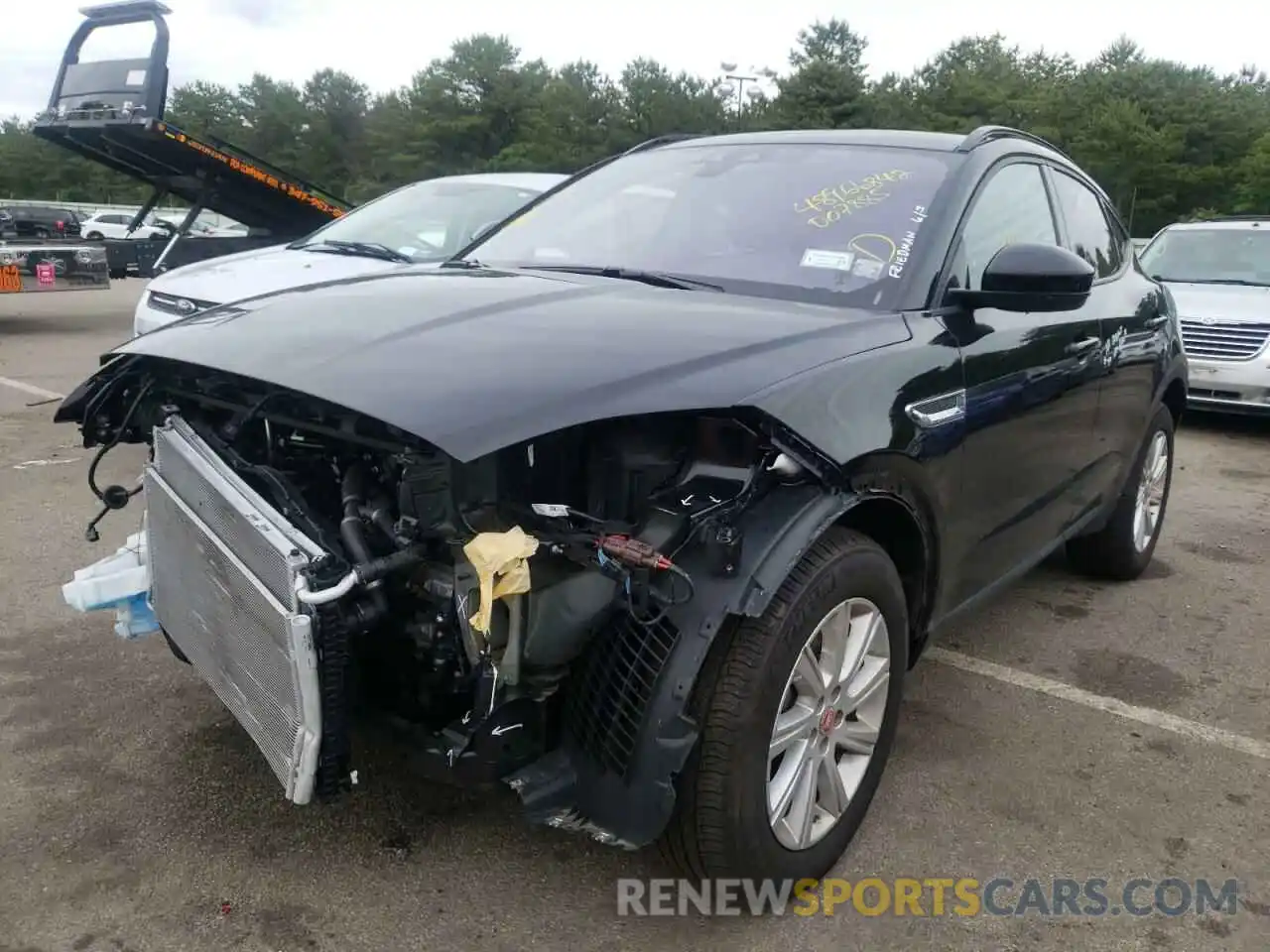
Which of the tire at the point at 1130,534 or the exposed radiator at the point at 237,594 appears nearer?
the exposed radiator at the point at 237,594

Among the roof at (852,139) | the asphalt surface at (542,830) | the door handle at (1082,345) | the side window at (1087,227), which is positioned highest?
the roof at (852,139)

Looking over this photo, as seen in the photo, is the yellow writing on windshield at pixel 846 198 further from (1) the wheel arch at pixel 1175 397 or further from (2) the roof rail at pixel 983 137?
(1) the wheel arch at pixel 1175 397

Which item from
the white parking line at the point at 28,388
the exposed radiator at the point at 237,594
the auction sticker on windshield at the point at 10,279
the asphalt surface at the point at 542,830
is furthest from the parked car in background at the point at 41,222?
the exposed radiator at the point at 237,594

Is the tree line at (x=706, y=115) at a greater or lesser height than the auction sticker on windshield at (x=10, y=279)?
greater

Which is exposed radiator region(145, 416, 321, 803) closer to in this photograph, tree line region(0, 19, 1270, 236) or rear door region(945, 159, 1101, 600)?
rear door region(945, 159, 1101, 600)

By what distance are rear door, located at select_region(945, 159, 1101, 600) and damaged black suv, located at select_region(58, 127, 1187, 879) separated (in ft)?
0.07

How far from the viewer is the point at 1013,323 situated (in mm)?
3045

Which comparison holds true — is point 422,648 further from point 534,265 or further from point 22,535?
point 22,535

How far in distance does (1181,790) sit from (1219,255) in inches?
317

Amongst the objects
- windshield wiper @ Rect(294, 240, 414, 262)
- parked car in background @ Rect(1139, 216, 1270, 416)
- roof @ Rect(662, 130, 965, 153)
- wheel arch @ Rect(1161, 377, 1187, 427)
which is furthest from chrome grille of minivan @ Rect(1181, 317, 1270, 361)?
windshield wiper @ Rect(294, 240, 414, 262)

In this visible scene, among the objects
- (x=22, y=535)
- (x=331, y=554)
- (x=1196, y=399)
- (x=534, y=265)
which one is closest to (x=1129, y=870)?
(x=331, y=554)

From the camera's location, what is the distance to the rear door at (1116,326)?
149 inches

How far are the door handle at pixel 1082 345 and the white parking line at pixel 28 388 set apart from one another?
7130 mm
